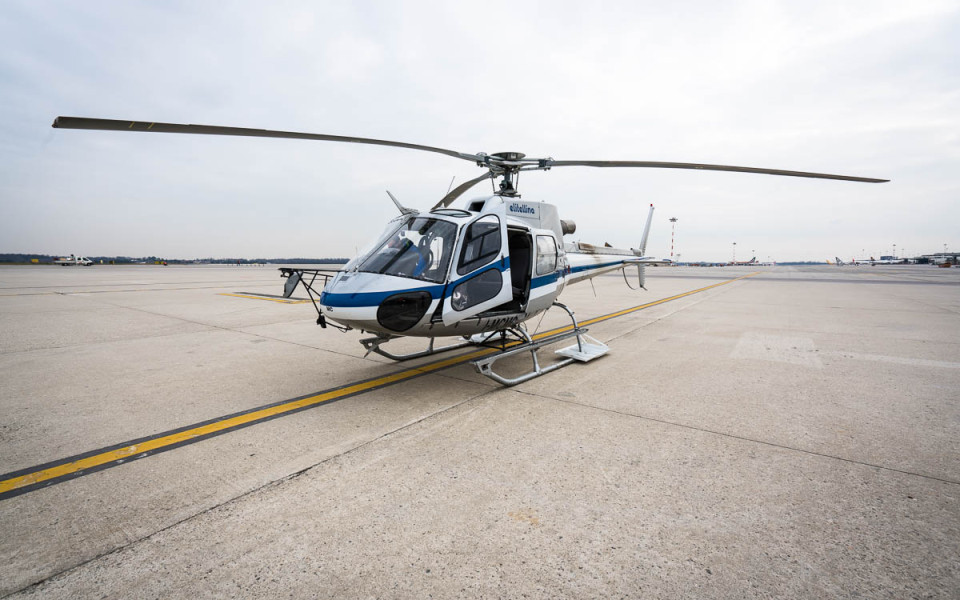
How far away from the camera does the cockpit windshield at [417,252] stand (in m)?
4.46

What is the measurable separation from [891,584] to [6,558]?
425cm

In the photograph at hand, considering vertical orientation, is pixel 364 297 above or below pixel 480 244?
below

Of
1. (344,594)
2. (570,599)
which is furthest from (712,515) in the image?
(344,594)

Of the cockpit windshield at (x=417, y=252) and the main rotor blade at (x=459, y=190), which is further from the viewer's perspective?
the main rotor blade at (x=459, y=190)

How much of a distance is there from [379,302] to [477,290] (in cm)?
114

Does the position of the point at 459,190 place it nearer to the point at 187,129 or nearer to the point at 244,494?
the point at 187,129

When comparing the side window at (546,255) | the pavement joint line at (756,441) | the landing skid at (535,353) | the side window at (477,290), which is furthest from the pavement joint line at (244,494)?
the side window at (546,255)

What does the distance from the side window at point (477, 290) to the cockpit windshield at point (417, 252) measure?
266mm

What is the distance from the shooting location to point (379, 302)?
417cm

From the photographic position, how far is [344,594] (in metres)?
1.89

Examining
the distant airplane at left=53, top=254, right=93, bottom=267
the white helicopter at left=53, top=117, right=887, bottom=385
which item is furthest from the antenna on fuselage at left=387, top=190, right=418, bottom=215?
the distant airplane at left=53, top=254, right=93, bottom=267

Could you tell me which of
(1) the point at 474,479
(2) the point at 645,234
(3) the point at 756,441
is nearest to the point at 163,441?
(1) the point at 474,479

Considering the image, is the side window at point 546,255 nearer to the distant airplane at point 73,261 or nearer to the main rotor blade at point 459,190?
the main rotor blade at point 459,190

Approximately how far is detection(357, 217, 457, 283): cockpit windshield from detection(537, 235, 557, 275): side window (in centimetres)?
154
